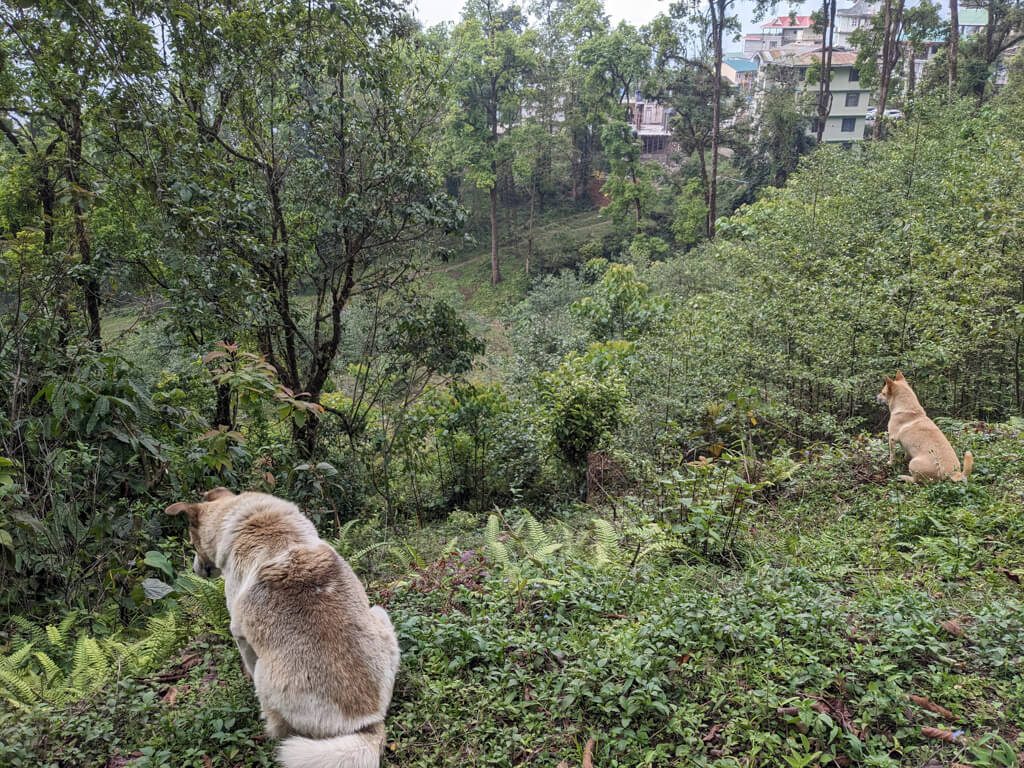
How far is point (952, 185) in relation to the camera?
10.1 metres

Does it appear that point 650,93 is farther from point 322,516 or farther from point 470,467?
point 322,516

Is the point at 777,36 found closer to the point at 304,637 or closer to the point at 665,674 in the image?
the point at 665,674

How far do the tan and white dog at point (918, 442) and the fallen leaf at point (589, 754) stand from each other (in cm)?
455

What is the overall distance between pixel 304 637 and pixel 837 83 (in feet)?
151

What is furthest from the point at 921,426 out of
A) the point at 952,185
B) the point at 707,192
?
the point at 707,192

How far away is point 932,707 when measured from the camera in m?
2.62

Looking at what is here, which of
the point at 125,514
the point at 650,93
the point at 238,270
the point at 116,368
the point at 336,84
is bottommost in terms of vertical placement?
the point at 125,514

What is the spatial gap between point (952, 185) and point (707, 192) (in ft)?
71.2

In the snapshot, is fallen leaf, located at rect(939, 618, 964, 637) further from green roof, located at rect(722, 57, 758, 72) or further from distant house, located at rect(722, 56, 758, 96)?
green roof, located at rect(722, 57, 758, 72)

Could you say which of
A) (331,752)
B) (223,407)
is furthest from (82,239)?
(331,752)

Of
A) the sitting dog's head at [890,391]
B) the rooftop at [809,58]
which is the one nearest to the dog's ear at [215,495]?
the sitting dog's head at [890,391]

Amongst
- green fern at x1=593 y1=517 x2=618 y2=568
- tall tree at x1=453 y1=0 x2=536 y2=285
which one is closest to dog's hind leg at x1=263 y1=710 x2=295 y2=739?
green fern at x1=593 y1=517 x2=618 y2=568

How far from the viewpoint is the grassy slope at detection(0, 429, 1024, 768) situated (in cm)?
259

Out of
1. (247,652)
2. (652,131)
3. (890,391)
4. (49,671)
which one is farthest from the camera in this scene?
(652,131)
